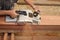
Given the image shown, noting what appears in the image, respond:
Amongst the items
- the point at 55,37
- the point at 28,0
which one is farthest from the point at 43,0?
the point at 55,37

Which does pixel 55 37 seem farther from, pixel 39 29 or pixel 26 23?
pixel 26 23

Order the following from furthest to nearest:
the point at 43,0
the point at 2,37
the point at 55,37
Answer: the point at 43,0 < the point at 55,37 < the point at 2,37

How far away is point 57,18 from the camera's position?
157 cm

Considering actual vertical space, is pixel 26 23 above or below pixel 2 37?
above

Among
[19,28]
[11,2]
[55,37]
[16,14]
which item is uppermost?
[11,2]

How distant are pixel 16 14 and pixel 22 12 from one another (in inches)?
3.4

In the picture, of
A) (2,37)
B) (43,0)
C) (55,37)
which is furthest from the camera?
(43,0)

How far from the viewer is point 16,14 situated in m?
1.43

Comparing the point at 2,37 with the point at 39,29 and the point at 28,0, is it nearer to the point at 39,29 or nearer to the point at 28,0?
the point at 39,29

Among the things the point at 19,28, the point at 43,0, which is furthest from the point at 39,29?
the point at 43,0

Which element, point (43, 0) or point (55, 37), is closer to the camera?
point (55, 37)

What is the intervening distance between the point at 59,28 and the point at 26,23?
30 centimetres

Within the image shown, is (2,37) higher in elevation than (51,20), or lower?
lower

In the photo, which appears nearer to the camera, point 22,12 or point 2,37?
point 2,37
